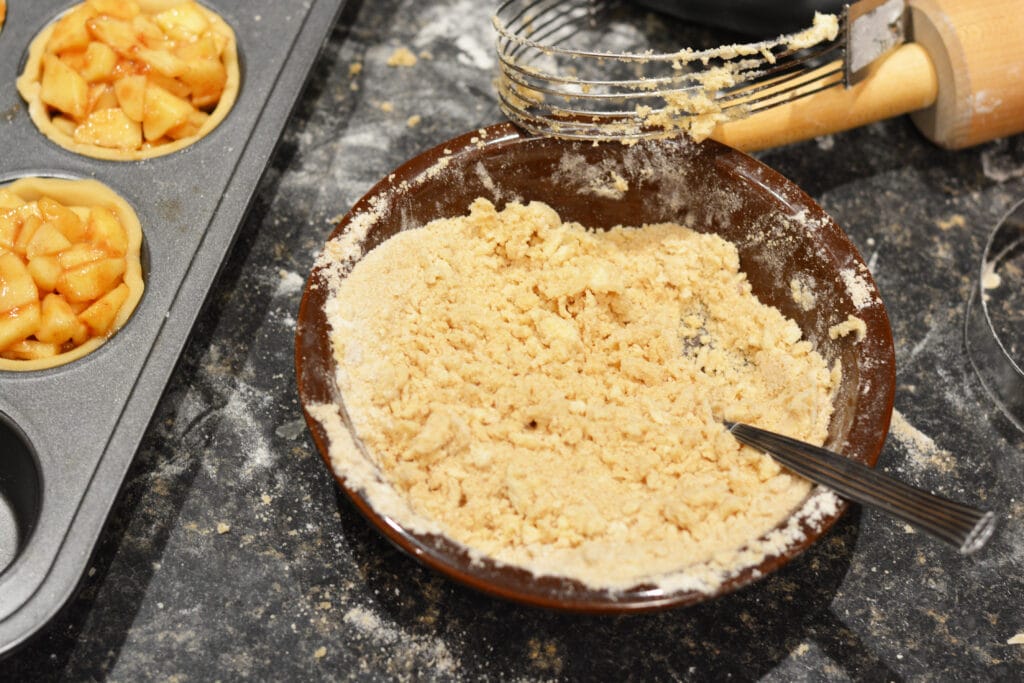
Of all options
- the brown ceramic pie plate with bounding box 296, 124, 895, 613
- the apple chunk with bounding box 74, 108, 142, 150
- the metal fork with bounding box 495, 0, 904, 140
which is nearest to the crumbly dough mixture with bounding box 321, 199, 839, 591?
the brown ceramic pie plate with bounding box 296, 124, 895, 613

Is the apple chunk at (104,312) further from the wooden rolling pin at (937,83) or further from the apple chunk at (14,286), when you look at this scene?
the wooden rolling pin at (937,83)

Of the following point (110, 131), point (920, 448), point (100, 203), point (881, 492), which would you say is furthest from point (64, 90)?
point (920, 448)

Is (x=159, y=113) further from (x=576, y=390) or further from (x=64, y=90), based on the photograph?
(x=576, y=390)

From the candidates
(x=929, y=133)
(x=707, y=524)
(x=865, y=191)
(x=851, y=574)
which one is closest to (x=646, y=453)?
(x=707, y=524)

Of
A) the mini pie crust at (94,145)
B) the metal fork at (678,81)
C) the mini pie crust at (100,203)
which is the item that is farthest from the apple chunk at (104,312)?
the metal fork at (678,81)

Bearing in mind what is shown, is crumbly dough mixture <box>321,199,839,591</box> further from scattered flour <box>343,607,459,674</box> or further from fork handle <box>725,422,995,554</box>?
scattered flour <box>343,607,459,674</box>

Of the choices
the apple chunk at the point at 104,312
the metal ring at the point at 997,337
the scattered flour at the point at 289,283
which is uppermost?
the metal ring at the point at 997,337
